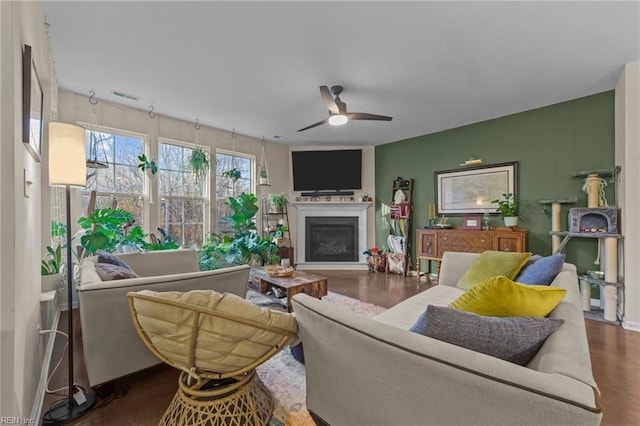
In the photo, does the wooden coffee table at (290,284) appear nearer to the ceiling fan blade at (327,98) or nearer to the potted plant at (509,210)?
the ceiling fan blade at (327,98)

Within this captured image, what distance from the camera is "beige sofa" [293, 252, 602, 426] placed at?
623 mm

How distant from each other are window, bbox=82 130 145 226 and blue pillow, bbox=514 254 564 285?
435 cm

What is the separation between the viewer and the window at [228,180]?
486cm

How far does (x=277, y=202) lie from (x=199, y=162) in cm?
156

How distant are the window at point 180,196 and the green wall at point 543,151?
3999mm

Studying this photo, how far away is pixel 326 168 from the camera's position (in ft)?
18.8

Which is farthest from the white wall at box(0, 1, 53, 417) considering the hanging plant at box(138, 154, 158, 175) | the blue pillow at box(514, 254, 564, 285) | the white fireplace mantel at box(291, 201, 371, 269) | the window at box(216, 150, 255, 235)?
the white fireplace mantel at box(291, 201, 371, 269)

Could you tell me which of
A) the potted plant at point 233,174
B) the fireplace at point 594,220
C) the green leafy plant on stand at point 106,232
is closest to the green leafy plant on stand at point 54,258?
the green leafy plant on stand at point 106,232

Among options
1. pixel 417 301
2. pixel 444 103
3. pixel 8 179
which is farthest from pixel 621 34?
pixel 8 179

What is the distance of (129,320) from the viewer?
1.64 metres

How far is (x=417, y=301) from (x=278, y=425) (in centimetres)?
130

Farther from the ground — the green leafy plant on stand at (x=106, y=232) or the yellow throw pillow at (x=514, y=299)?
the green leafy plant on stand at (x=106, y=232)

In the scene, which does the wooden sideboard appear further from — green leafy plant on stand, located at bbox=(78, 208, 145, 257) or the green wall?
green leafy plant on stand, located at bbox=(78, 208, 145, 257)

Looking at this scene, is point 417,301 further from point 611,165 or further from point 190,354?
point 611,165
